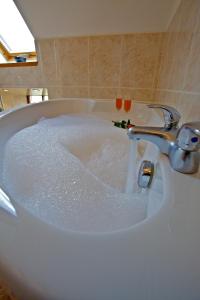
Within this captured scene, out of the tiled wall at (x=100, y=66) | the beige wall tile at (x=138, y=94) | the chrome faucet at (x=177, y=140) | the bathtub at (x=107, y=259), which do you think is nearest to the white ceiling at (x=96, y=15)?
the tiled wall at (x=100, y=66)

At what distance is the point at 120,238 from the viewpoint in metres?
0.22

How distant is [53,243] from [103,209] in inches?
7.2

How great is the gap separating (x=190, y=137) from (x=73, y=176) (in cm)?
38

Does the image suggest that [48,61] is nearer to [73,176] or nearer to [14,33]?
[14,33]

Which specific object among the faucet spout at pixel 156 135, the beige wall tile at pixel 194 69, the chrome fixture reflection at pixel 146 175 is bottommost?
the chrome fixture reflection at pixel 146 175

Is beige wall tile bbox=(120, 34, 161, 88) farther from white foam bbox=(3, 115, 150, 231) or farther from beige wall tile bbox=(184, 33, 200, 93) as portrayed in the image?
beige wall tile bbox=(184, 33, 200, 93)

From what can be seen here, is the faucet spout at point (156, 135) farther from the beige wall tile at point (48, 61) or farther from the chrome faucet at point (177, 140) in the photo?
the beige wall tile at point (48, 61)

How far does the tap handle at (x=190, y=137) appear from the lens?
311mm

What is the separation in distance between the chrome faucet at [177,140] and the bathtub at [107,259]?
0.11m

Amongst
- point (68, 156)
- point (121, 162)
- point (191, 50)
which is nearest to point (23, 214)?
point (68, 156)

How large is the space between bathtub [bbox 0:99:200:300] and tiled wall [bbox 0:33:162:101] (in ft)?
4.56

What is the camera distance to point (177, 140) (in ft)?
1.19

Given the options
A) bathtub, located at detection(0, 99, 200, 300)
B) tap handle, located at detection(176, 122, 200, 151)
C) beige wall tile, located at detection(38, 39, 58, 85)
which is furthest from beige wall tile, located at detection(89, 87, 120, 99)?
bathtub, located at detection(0, 99, 200, 300)

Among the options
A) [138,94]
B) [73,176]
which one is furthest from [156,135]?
[138,94]
